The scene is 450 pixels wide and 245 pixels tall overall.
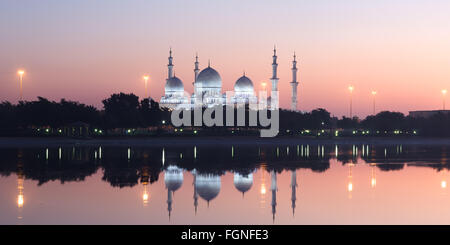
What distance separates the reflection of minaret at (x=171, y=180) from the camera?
23991mm

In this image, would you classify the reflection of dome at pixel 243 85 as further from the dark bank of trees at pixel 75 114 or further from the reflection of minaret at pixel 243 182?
the reflection of minaret at pixel 243 182

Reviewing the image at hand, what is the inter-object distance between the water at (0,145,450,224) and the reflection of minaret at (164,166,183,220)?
39 millimetres

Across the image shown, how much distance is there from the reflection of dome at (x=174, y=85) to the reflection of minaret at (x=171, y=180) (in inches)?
3763

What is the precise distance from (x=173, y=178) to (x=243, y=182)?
3.93 metres

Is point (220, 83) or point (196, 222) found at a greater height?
point (220, 83)

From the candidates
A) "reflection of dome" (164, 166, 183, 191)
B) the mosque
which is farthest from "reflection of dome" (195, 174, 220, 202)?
the mosque

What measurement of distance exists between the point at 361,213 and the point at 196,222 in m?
5.51

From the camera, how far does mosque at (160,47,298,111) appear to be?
123 meters

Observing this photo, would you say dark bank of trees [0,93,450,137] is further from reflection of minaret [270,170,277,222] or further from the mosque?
reflection of minaret [270,170,277,222]
